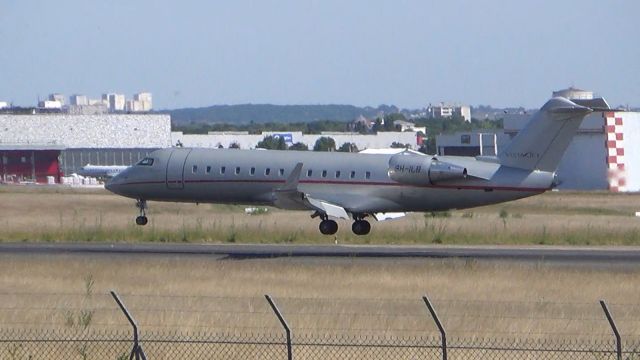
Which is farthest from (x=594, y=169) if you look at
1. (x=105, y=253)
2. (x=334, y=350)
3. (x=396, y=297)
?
(x=334, y=350)

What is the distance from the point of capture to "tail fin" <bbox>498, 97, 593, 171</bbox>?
40562 mm

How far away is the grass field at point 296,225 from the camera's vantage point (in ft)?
151

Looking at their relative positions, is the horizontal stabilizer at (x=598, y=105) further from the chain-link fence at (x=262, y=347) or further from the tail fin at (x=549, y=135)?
the chain-link fence at (x=262, y=347)

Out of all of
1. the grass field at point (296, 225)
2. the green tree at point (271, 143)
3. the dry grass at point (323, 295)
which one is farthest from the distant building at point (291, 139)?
the dry grass at point (323, 295)

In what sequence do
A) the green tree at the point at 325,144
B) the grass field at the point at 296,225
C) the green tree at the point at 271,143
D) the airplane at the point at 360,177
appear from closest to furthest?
the airplane at the point at 360,177, the grass field at the point at 296,225, the green tree at the point at 271,143, the green tree at the point at 325,144

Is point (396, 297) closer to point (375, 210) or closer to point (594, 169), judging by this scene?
point (375, 210)

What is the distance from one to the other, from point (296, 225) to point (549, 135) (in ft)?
45.1

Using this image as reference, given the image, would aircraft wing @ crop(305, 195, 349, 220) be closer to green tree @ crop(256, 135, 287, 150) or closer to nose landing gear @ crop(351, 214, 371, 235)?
nose landing gear @ crop(351, 214, 371, 235)

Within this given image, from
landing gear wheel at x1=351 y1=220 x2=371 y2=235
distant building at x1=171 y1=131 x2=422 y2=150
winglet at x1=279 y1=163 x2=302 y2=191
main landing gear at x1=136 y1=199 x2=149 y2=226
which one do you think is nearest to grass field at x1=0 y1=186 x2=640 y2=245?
main landing gear at x1=136 y1=199 x2=149 y2=226

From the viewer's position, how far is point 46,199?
251 ft

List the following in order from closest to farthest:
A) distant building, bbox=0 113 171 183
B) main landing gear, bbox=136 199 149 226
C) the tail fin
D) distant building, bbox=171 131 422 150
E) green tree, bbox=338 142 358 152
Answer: the tail fin → main landing gear, bbox=136 199 149 226 → green tree, bbox=338 142 358 152 → distant building, bbox=0 113 171 183 → distant building, bbox=171 131 422 150

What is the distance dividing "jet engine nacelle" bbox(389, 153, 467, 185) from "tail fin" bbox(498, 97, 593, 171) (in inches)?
81.5

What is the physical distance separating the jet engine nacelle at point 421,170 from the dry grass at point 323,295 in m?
5.28

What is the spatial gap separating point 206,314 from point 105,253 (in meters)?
16.2
